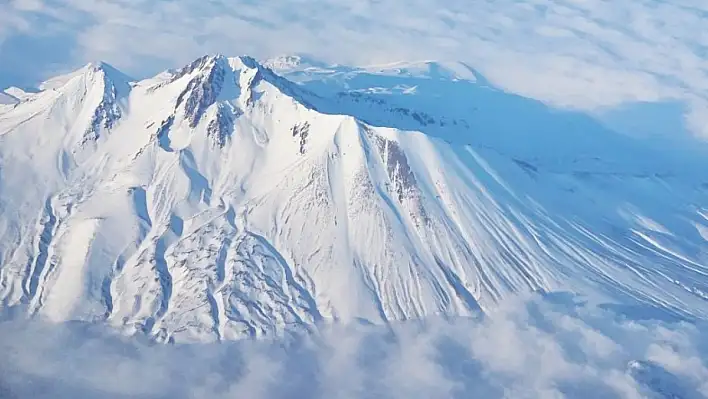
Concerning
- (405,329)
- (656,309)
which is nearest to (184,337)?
(405,329)

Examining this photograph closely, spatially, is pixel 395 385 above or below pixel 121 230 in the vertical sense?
below

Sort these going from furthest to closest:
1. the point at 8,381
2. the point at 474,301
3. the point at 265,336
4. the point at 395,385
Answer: the point at 474,301 → the point at 265,336 → the point at 395,385 → the point at 8,381

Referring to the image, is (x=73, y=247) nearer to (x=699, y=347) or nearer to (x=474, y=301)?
(x=474, y=301)

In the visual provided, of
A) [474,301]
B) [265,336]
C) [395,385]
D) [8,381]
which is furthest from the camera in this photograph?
[474,301]

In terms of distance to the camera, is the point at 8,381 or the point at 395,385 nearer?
the point at 8,381

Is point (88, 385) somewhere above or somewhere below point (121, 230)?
below

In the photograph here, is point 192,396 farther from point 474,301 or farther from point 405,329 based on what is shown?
point 474,301

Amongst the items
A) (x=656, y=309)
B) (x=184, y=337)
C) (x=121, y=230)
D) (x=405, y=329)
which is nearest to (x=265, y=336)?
(x=184, y=337)

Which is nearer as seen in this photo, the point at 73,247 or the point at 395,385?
the point at 395,385
